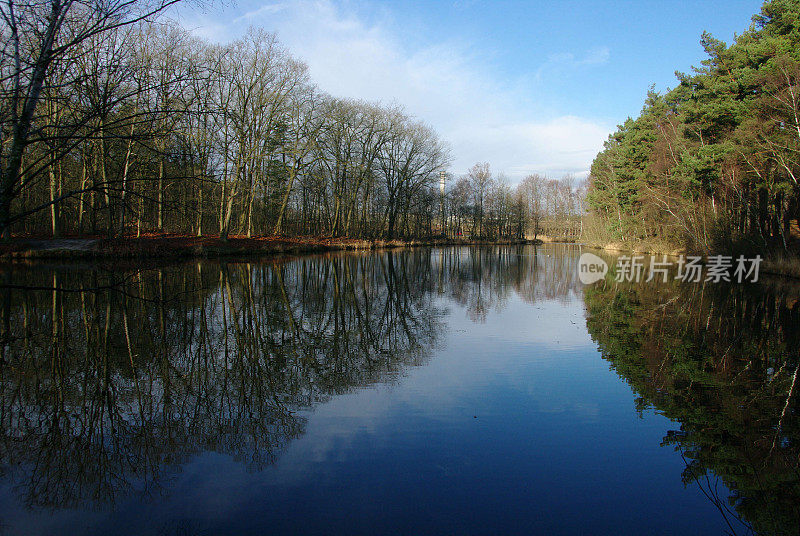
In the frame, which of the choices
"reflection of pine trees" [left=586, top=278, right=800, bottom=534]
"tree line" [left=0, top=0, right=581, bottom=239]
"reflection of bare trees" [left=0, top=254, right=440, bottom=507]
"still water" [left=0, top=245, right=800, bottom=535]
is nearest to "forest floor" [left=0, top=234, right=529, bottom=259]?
"tree line" [left=0, top=0, right=581, bottom=239]

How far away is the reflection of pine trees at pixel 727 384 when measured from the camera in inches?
141

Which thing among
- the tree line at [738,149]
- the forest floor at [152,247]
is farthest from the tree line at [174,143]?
the tree line at [738,149]

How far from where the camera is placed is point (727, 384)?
19.4 feet

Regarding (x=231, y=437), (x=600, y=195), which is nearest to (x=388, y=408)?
(x=231, y=437)

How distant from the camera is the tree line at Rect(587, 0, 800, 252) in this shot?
54.2 feet

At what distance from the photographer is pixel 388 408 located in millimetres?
5027

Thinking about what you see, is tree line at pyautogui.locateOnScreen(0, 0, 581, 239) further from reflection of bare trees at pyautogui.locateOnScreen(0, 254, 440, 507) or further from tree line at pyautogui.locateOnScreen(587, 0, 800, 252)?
tree line at pyautogui.locateOnScreen(587, 0, 800, 252)

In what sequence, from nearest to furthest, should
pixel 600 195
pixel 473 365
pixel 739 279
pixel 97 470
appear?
1. pixel 97 470
2. pixel 473 365
3. pixel 739 279
4. pixel 600 195

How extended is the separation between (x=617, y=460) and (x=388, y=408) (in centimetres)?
230

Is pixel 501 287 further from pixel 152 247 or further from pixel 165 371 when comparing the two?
pixel 152 247

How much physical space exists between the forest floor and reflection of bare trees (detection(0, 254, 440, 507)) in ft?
21.7

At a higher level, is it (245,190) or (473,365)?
(245,190)

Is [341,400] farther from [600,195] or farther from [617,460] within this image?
[600,195]

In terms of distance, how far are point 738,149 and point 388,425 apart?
19.9m
